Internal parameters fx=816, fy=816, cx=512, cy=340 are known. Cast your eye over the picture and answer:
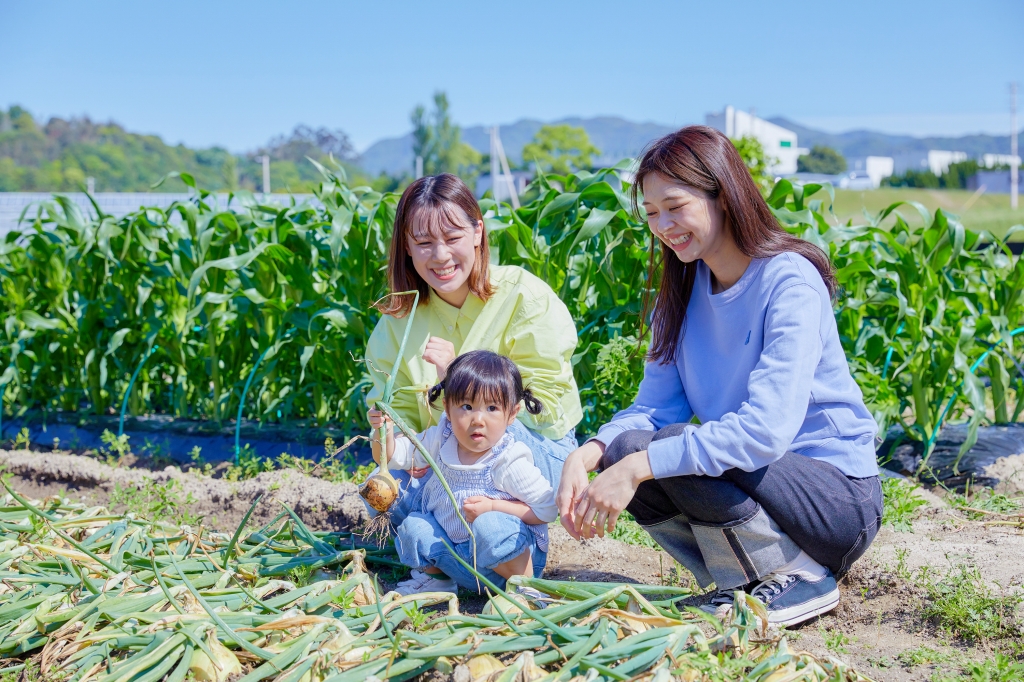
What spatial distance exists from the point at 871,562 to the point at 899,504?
44cm

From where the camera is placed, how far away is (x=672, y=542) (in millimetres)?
2027

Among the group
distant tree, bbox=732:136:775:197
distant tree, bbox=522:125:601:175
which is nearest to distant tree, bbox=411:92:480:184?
distant tree, bbox=522:125:601:175

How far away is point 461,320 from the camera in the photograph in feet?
7.65

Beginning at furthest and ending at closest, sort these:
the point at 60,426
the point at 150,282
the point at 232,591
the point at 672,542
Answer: the point at 60,426 < the point at 150,282 < the point at 672,542 < the point at 232,591

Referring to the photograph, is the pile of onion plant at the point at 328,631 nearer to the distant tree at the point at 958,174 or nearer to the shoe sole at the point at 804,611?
the shoe sole at the point at 804,611

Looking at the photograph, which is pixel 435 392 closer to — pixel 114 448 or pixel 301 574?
pixel 301 574

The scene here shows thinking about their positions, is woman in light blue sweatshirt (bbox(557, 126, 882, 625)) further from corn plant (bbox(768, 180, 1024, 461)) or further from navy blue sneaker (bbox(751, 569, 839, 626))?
corn plant (bbox(768, 180, 1024, 461))

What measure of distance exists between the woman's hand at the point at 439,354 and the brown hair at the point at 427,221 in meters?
0.24

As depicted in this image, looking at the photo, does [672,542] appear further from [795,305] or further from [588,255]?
[588,255]

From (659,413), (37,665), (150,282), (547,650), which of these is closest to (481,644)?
(547,650)

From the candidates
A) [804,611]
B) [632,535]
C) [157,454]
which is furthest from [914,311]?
[157,454]

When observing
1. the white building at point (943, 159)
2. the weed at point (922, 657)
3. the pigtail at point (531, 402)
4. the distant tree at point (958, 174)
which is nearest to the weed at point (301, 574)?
the pigtail at point (531, 402)

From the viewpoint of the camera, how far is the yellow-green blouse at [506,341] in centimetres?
220

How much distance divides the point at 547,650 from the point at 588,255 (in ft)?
6.04
